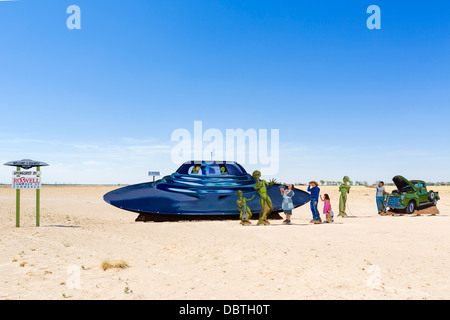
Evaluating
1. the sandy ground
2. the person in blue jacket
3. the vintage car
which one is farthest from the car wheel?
the person in blue jacket

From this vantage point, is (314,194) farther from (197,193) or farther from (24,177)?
(24,177)

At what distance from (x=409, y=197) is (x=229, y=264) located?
14939mm

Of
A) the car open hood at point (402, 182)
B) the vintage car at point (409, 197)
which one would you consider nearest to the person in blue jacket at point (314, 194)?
the vintage car at point (409, 197)

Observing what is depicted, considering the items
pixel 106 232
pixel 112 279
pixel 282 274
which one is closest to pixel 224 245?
pixel 282 274

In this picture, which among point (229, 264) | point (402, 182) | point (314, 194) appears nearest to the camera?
point (229, 264)

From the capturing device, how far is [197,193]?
643 inches

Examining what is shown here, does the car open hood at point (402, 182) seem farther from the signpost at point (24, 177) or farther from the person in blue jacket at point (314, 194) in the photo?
the signpost at point (24, 177)

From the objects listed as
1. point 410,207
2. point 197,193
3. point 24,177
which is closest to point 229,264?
point 197,193

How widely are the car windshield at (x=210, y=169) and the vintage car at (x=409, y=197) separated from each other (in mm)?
8577

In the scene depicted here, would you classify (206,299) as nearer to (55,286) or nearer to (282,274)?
(282,274)

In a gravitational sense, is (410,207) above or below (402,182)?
below

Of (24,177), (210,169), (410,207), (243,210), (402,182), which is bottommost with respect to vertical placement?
(410,207)

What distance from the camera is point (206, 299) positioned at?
543 cm
